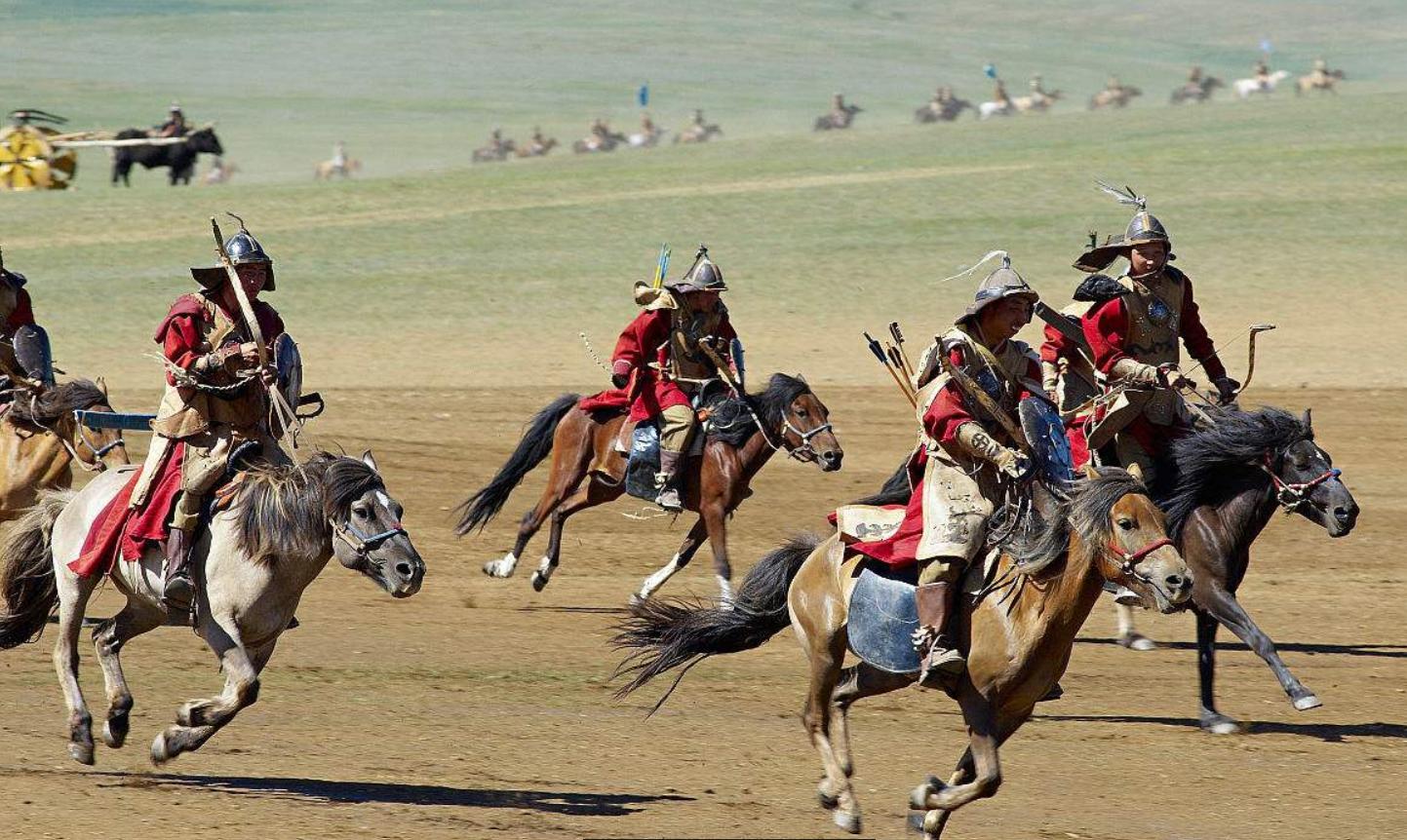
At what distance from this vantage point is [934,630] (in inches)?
316

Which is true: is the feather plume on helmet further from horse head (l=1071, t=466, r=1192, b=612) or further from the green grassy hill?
the green grassy hill

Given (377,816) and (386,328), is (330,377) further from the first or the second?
(377,816)

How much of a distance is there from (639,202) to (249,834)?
3348 cm

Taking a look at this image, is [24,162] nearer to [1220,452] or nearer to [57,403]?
[57,403]

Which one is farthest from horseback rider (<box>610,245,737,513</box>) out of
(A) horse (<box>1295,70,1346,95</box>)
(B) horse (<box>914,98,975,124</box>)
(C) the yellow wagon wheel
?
(A) horse (<box>1295,70,1346,95</box>)

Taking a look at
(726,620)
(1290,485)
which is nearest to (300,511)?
(726,620)

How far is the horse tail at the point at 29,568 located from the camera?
9977 millimetres

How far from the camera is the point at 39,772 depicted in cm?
900

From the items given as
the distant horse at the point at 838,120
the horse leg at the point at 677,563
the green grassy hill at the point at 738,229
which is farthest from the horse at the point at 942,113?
the horse leg at the point at 677,563

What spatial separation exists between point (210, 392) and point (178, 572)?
84 centimetres

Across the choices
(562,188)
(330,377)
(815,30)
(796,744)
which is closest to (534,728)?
(796,744)

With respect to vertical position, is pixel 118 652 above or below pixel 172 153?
above

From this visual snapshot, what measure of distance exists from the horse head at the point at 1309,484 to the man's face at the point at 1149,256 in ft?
3.90

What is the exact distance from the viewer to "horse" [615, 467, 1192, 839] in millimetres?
7730
